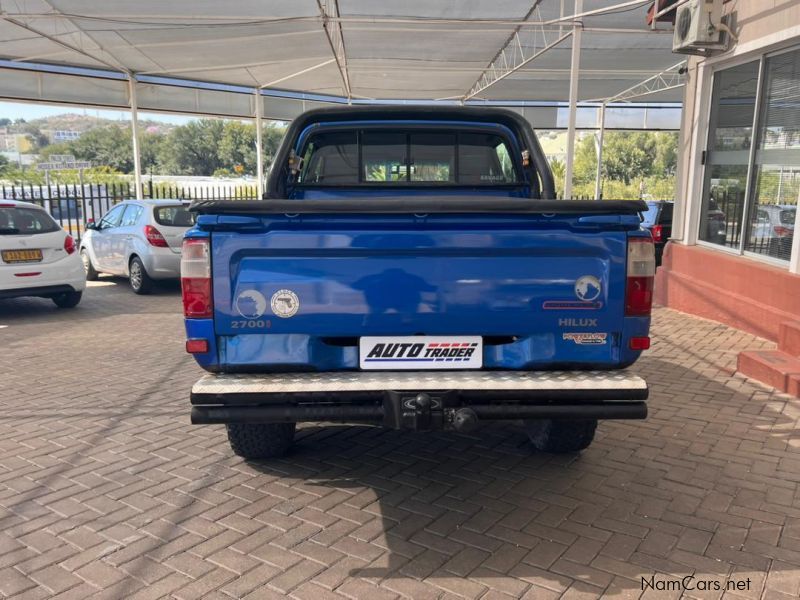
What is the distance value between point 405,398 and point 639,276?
1303 mm

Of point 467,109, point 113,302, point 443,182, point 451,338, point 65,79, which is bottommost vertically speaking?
point 113,302

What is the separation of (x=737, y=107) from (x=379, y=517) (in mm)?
7640

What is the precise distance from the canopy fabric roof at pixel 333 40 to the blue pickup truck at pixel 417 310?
31.4 feet

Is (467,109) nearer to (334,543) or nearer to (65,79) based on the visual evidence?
(334,543)

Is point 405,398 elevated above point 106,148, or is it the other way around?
point 106,148

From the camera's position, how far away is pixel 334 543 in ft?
10.6

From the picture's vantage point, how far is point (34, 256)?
908cm

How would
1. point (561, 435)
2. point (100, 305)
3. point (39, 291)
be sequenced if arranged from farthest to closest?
point (100, 305)
point (39, 291)
point (561, 435)

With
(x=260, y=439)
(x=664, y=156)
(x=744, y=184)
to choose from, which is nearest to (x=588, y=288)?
(x=260, y=439)

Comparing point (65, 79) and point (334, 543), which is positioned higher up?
point (65, 79)

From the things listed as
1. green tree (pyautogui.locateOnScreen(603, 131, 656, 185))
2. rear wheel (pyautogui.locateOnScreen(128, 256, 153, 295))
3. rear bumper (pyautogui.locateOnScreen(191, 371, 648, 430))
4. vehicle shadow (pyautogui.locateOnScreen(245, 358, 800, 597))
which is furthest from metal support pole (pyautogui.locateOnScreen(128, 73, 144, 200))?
green tree (pyautogui.locateOnScreen(603, 131, 656, 185))

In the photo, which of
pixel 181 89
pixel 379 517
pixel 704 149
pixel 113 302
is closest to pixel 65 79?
pixel 181 89

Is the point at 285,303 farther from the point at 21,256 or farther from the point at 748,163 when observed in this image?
the point at 21,256

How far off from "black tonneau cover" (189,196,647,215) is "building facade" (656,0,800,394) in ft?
12.2
